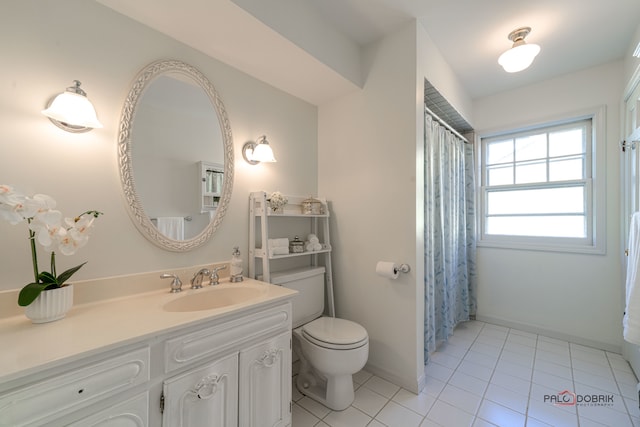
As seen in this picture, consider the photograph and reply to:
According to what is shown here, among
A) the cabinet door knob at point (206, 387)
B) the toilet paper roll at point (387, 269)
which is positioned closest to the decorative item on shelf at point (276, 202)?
the toilet paper roll at point (387, 269)

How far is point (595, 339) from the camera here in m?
2.29

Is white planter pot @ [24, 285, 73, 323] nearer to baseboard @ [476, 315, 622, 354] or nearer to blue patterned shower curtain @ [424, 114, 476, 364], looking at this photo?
blue patterned shower curtain @ [424, 114, 476, 364]

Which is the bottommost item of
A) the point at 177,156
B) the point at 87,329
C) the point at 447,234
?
the point at 87,329

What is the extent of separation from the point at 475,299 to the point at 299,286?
2162mm

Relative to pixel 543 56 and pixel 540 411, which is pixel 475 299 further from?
pixel 543 56

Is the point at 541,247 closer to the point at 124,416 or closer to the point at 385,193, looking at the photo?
the point at 385,193

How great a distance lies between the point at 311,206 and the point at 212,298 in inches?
39.4

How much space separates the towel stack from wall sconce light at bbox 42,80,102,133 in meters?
1.12

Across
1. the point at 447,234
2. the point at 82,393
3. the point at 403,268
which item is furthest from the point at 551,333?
the point at 82,393

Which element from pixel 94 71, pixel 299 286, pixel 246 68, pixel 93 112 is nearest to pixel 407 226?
pixel 299 286

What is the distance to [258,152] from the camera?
181 cm

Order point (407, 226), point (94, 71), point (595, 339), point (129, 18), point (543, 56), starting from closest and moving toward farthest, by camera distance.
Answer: point (94, 71), point (129, 18), point (407, 226), point (543, 56), point (595, 339)

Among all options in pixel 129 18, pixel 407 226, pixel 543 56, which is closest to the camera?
pixel 129 18

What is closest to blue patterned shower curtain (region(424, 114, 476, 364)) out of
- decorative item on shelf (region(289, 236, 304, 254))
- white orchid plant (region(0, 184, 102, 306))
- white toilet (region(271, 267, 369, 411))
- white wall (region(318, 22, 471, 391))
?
white wall (region(318, 22, 471, 391))
